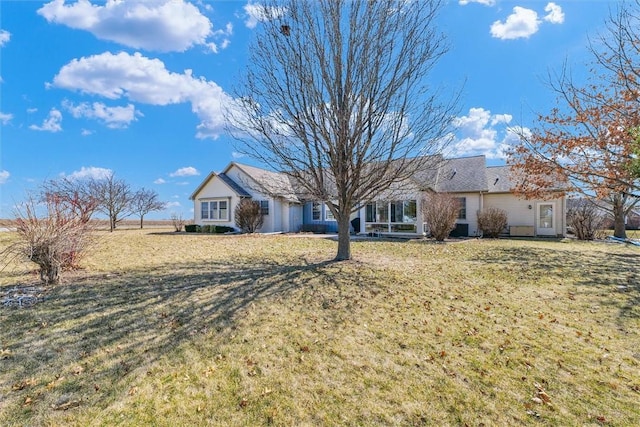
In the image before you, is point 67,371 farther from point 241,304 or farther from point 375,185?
point 375,185

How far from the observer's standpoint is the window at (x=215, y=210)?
78.9 ft

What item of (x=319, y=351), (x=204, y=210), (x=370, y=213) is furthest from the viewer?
(x=204, y=210)

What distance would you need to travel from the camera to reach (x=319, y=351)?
388 cm

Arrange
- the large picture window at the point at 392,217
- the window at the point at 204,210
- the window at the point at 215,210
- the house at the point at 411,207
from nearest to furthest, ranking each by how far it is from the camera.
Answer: the large picture window at the point at 392,217, the house at the point at 411,207, the window at the point at 215,210, the window at the point at 204,210

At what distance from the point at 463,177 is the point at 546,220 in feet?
18.9

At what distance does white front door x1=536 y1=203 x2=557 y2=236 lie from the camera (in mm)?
19531

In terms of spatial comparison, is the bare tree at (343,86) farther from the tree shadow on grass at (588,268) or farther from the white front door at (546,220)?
the white front door at (546,220)

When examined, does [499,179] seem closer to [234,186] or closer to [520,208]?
[520,208]

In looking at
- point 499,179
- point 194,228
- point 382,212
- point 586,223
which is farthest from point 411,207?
point 194,228

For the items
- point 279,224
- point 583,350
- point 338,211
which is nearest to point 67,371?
point 583,350

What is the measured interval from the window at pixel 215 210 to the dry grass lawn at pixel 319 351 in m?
16.6

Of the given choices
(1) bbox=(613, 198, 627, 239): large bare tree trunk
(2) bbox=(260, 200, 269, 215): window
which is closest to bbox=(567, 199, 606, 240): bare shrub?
(1) bbox=(613, 198, 627, 239): large bare tree trunk

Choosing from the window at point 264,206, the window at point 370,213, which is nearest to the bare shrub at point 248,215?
the window at point 264,206

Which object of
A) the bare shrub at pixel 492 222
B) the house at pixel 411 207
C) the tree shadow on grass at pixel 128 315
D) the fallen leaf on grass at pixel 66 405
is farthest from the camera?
the house at pixel 411 207
